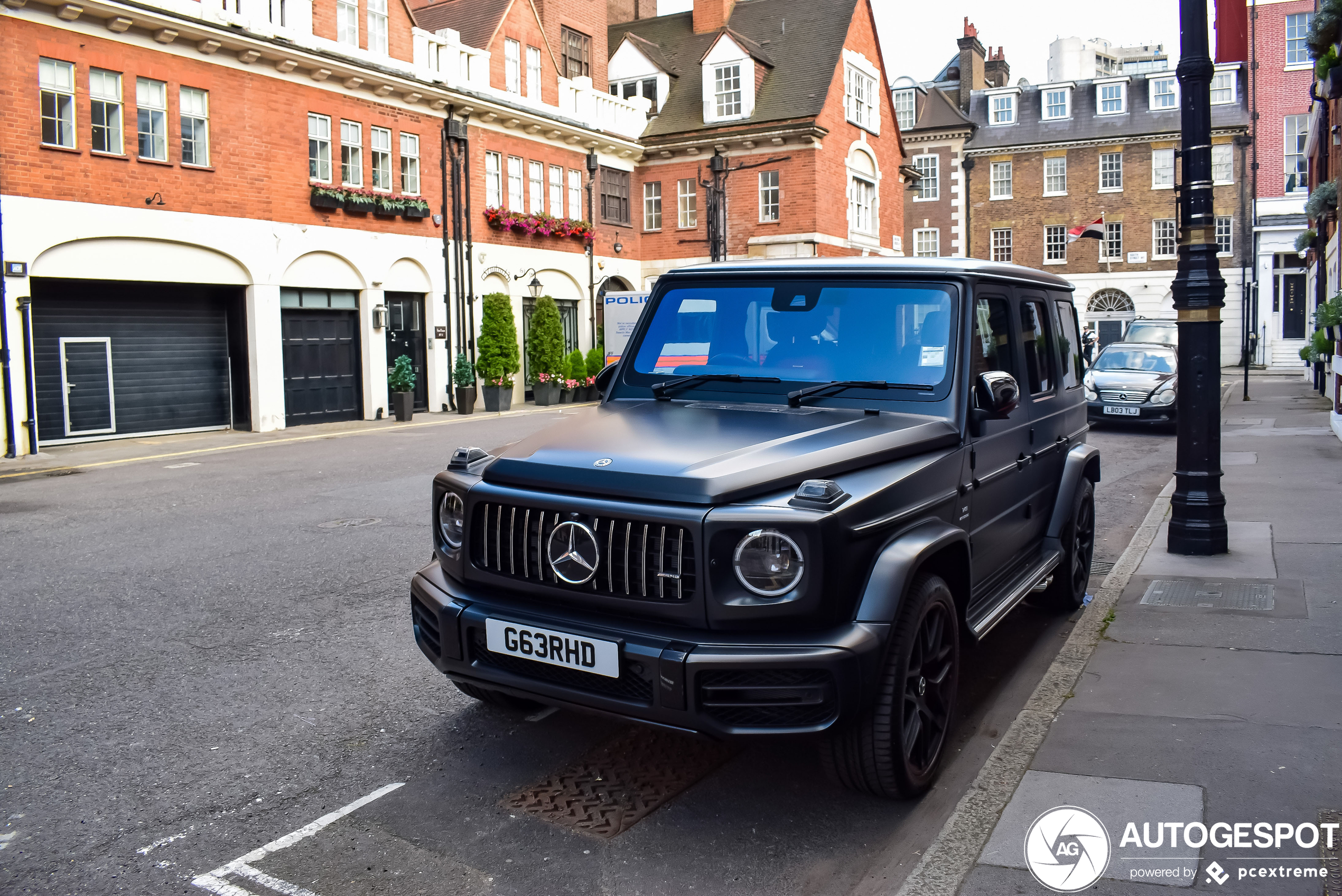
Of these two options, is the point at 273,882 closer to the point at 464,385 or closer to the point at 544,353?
the point at 464,385

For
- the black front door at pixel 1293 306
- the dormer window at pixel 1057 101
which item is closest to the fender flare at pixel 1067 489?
the black front door at pixel 1293 306

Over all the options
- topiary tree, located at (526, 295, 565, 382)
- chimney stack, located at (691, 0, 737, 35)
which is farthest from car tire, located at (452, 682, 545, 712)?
chimney stack, located at (691, 0, 737, 35)

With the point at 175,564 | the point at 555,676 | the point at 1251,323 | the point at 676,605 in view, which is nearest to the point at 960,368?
the point at 676,605

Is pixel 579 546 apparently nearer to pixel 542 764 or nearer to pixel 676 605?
pixel 676 605

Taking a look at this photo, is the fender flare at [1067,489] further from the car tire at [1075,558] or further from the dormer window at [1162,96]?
the dormer window at [1162,96]

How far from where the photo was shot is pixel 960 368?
4.32 m

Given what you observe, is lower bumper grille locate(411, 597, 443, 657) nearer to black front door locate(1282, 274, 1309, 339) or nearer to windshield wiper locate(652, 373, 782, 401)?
windshield wiper locate(652, 373, 782, 401)

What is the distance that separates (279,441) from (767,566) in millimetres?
17272

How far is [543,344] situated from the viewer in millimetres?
28359

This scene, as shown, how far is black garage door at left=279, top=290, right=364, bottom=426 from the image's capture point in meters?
22.2

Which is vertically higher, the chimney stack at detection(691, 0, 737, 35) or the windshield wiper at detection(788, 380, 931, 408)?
the chimney stack at detection(691, 0, 737, 35)

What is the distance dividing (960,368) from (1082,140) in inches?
1947

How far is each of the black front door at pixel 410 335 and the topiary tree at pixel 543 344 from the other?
11.0ft

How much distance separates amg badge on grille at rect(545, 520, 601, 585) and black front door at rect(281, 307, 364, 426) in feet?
65.2
